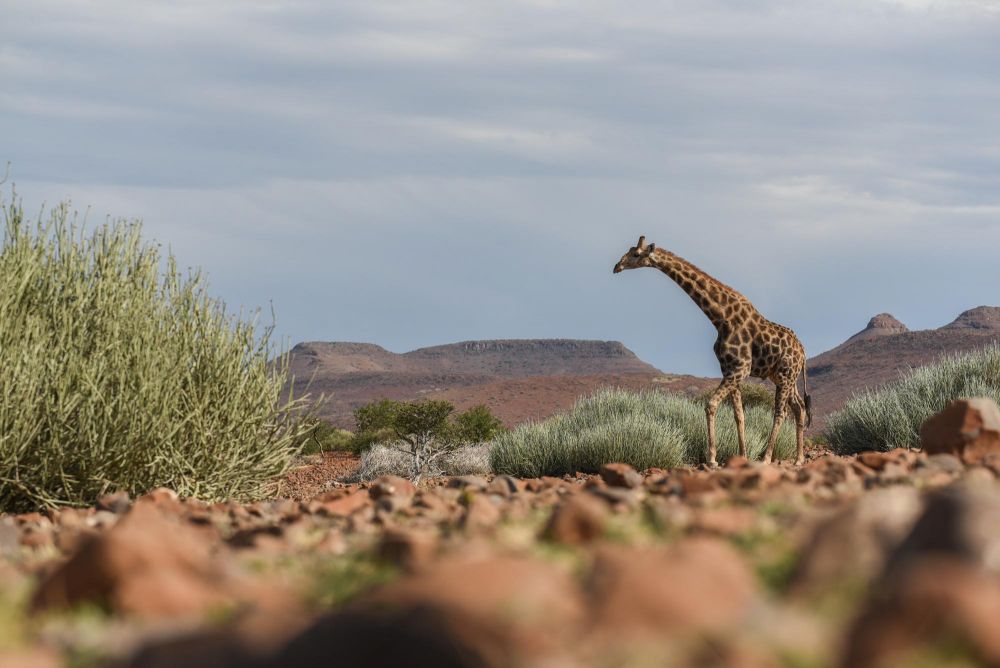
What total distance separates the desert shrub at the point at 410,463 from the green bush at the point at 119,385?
7.79 metres

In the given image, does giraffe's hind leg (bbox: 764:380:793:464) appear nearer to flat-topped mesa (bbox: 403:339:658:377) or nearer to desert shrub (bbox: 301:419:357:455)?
desert shrub (bbox: 301:419:357:455)

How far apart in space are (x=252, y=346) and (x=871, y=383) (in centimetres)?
4085

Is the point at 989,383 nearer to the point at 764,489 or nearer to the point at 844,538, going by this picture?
the point at 764,489

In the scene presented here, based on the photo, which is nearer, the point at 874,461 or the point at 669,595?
the point at 669,595

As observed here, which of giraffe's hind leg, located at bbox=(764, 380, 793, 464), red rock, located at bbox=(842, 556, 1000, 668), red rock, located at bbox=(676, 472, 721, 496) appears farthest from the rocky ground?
giraffe's hind leg, located at bbox=(764, 380, 793, 464)

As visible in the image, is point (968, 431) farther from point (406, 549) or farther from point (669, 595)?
point (669, 595)

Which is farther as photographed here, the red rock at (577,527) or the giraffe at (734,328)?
the giraffe at (734,328)

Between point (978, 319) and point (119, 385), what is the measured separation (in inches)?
2562

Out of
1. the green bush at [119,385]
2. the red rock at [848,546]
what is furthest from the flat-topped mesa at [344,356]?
the red rock at [848,546]

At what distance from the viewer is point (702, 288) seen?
500 inches

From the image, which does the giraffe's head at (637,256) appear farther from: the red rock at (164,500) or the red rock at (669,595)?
the red rock at (669,595)

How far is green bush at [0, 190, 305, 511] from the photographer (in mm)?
8422

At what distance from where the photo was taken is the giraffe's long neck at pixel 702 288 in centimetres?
1267

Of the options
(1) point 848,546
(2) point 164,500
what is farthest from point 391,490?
(1) point 848,546
